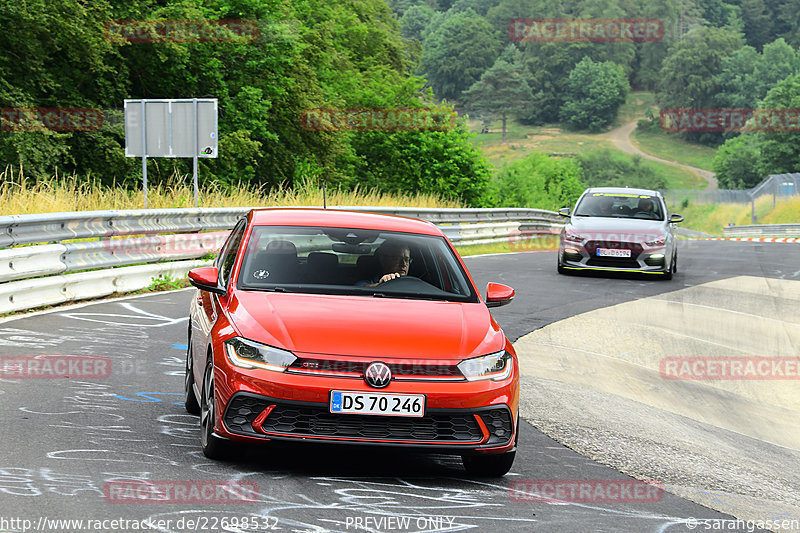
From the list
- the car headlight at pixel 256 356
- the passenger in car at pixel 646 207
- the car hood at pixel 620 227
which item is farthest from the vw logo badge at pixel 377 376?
the passenger in car at pixel 646 207

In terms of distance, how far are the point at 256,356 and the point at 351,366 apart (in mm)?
492

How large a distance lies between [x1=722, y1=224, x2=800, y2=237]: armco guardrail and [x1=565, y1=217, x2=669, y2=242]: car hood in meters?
32.9

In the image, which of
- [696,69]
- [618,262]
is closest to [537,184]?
[696,69]

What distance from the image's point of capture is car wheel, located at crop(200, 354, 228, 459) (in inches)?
227

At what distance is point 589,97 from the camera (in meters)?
193

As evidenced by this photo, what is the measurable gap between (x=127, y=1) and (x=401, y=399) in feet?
97.3

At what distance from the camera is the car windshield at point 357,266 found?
21.5ft

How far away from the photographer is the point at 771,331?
565 inches

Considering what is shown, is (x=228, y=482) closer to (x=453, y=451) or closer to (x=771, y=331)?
(x=453, y=451)

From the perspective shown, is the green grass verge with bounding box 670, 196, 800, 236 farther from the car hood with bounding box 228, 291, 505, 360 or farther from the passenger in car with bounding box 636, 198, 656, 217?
the car hood with bounding box 228, 291, 505, 360

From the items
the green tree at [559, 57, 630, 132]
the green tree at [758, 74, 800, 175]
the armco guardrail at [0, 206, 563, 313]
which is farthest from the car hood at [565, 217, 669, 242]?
the green tree at [559, 57, 630, 132]

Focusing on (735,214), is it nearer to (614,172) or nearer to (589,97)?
(614,172)

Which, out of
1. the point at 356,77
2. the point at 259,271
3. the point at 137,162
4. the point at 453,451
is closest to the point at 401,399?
the point at 453,451

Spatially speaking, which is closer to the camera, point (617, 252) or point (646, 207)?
point (617, 252)
